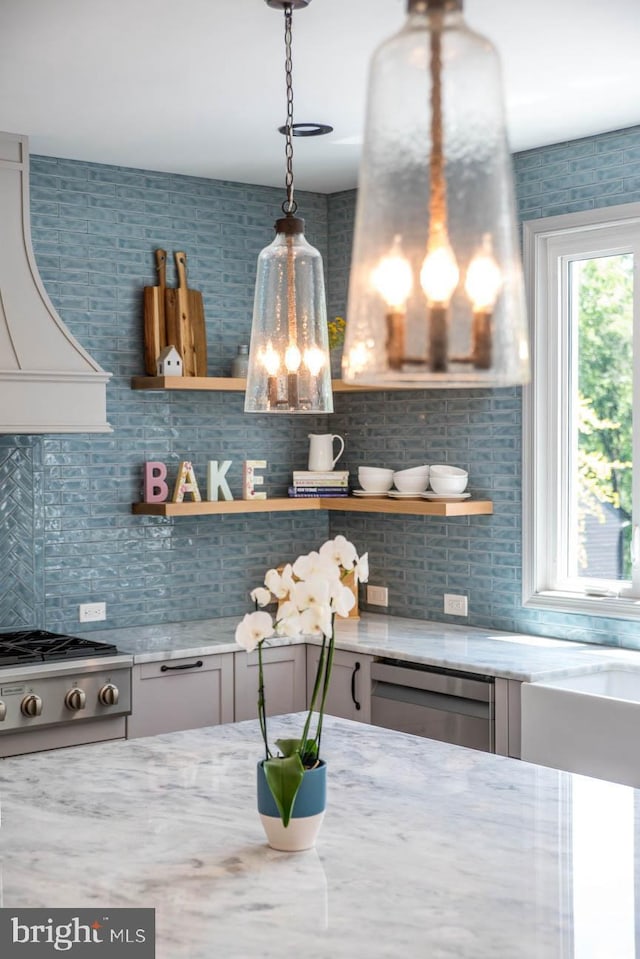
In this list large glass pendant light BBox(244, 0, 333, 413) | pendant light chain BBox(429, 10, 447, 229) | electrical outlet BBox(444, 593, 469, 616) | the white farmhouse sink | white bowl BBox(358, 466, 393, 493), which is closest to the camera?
pendant light chain BBox(429, 10, 447, 229)

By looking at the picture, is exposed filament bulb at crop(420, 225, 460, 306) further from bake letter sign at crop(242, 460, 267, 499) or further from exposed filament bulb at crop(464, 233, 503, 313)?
bake letter sign at crop(242, 460, 267, 499)

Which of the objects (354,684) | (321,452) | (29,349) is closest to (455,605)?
(354,684)

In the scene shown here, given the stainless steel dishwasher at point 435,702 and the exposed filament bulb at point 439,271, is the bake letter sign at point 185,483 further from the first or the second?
the exposed filament bulb at point 439,271

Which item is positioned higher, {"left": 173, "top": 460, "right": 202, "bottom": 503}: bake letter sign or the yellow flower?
the yellow flower

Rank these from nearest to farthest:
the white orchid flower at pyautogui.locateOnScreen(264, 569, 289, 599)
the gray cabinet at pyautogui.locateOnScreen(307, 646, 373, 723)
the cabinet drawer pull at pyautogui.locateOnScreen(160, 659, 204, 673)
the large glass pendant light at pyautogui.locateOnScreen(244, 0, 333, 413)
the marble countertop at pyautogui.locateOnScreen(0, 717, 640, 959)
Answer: the marble countertop at pyautogui.locateOnScreen(0, 717, 640, 959)
the white orchid flower at pyautogui.locateOnScreen(264, 569, 289, 599)
the large glass pendant light at pyautogui.locateOnScreen(244, 0, 333, 413)
the cabinet drawer pull at pyautogui.locateOnScreen(160, 659, 204, 673)
the gray cabinet at pyautogui.locateOnScreen(307, 646, 373, 723)

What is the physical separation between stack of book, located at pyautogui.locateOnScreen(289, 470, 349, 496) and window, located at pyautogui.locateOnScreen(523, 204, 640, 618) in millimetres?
990

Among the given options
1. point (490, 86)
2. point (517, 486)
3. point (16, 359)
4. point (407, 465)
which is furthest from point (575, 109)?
point (490, 86)

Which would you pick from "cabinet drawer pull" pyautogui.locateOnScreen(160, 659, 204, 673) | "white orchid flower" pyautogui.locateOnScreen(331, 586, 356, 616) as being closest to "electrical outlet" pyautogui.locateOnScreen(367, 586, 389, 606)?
"cabinet drawer pull" pyautogui.locateOnScreen(160, 659, 204, 673)

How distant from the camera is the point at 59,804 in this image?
89.0 inches

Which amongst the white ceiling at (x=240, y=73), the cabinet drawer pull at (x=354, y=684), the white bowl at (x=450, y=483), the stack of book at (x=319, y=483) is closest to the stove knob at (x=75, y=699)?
the cabinet drawer pull at (x=354, y=684)

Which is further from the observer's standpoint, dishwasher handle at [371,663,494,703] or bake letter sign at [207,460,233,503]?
bake letter sign at [207,460,233,503]

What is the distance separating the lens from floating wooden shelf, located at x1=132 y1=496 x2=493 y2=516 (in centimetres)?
448

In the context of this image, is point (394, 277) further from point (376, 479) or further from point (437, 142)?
point (376, 479)

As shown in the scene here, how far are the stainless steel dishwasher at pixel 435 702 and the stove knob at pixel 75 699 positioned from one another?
1.06 m
